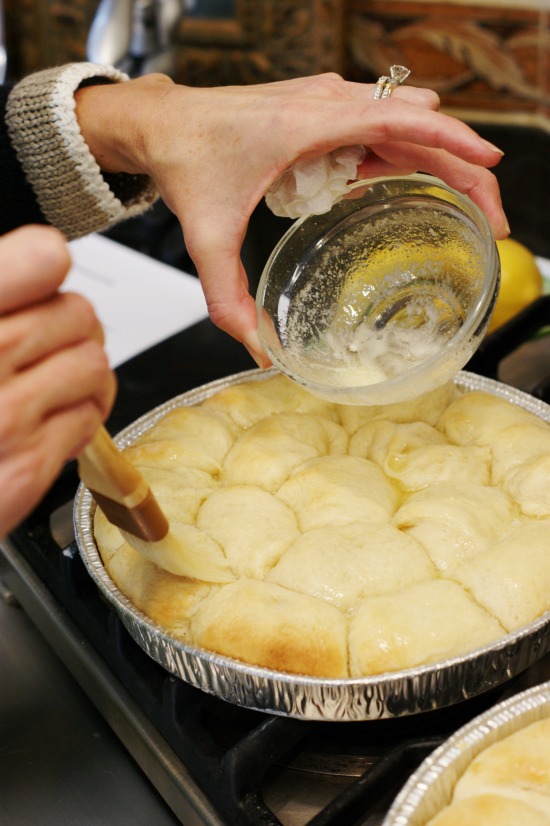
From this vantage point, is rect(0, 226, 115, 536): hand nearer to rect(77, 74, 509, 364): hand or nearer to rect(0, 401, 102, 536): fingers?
rect(0, 401, 102, 536): fingers

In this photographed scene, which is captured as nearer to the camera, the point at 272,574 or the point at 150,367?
the point at 272,574

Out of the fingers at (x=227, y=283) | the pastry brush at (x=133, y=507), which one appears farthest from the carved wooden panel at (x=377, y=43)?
the pastry brush at (x=133, y=507)

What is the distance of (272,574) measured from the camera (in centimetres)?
87

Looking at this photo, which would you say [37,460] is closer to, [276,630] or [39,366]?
[39,366]

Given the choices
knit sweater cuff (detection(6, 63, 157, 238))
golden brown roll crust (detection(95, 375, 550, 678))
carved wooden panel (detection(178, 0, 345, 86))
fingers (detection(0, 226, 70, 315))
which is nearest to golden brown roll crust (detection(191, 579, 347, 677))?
golden brown roll crust (detection(95, 375, 550, 678))

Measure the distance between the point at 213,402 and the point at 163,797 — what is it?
0.50 meters

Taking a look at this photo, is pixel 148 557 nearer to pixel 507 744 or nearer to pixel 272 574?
pixel 272 574

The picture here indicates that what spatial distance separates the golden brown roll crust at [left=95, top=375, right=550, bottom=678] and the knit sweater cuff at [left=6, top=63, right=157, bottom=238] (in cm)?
37

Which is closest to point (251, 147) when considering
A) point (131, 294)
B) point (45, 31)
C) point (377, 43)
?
point (131, 294)

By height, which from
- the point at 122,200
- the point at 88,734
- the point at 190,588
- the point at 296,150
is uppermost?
the point at 296,150

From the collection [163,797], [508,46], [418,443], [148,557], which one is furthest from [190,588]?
[508,46]

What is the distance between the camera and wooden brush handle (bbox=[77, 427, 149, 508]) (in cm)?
69

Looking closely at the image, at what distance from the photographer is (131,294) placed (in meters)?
1.76

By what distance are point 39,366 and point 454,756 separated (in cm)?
42
